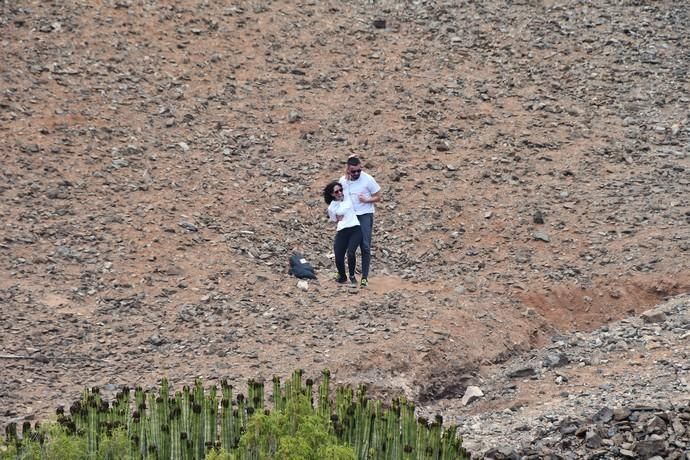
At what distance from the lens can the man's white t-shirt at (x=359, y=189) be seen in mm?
12414

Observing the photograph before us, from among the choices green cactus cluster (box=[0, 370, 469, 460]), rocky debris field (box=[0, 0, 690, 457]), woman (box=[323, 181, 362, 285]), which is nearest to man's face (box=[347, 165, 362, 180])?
woman (box=[323, 181, 362, 285])

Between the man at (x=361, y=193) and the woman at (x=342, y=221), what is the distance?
0.21 ft

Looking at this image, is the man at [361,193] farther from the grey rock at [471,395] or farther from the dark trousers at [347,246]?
the grey rock at [471,395]

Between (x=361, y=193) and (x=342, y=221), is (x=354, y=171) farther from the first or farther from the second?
(x=342, y=221)

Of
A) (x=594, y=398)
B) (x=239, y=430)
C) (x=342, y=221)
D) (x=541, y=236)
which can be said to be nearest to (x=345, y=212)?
(x=342, y=221)

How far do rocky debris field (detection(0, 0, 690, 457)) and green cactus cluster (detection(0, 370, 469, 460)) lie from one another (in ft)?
4.21

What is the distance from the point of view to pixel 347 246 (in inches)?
496

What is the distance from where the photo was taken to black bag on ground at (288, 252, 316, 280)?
12.9m

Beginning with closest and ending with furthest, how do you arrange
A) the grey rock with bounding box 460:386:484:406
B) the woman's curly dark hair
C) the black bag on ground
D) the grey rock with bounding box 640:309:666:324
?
the grey rock with bounding box 460:386:484:406 → the grey rock with bounding box 640:309:666:324 → the woman's curly dark hair → the black bag on ground

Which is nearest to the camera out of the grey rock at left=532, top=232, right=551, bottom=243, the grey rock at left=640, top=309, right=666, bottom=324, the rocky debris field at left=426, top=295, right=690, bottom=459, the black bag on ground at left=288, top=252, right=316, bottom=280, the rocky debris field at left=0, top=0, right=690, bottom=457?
the rocky debris field at left=426, top=295, right=690, bottom=459


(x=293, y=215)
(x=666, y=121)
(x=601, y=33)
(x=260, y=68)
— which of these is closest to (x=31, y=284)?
(x=293, y=215)

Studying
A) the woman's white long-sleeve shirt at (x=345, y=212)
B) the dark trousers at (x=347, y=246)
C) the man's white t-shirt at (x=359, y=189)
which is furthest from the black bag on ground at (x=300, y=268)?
the man's white t-shirt at (x=359, y=189)

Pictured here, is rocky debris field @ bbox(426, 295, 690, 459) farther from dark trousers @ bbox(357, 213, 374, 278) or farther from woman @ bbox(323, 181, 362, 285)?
woman @ bbox(323, 181, 362, 285)

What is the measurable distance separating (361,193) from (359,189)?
4cm
